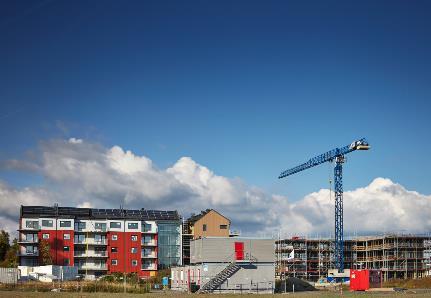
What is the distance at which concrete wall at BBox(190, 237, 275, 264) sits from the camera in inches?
3150

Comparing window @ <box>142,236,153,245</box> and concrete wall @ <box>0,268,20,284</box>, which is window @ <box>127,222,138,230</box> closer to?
window @ <box>142,236,153,245</box>

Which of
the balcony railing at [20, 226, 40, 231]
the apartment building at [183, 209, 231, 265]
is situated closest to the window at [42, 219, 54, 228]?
the balcony railing at [20, 226, 40, 231]

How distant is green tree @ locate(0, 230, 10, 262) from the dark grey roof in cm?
2372

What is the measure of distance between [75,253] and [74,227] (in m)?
4.99

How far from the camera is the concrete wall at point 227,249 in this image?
262ft

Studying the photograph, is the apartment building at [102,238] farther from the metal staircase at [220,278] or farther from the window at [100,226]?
the metal staircase at [220,278]

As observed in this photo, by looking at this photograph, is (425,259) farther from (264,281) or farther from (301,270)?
(264,281)

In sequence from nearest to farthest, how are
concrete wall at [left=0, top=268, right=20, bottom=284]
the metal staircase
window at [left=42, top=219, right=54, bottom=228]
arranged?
the metal staircase < concrete wall at [left=0, top=268, right=20, bottom=284] < window at [left=42, top=219, right=54, bottom=228]

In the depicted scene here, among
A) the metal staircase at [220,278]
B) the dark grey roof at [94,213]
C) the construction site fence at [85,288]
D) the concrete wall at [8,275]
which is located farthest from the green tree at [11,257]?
the metal staircase at [220,278]

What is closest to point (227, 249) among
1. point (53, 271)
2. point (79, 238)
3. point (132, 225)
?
point (53, 271)

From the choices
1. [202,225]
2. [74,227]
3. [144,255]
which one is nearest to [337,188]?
[202,225]

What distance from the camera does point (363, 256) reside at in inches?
5906

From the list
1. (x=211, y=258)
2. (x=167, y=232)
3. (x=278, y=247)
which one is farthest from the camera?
(x=278, y=247)

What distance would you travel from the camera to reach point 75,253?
4887 inches
